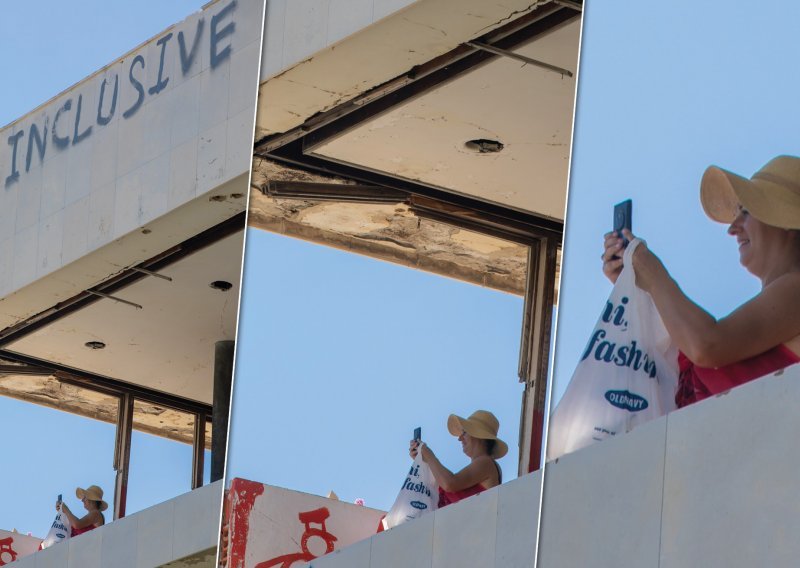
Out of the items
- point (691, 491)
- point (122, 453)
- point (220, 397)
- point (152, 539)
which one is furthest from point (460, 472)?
point (122, 453)

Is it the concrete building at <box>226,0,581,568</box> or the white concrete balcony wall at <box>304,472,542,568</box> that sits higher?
the concrete building at <box>226,0,581,568</box>

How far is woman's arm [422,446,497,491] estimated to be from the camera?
31.4 feet

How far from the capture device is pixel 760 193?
5.54 meters

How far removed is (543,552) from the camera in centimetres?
589

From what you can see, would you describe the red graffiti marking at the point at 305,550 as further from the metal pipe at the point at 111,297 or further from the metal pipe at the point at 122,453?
the metal pipe at the point at 122,453

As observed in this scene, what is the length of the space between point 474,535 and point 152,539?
24.4 feet

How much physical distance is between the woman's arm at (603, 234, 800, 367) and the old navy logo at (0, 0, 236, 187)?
7.72 m

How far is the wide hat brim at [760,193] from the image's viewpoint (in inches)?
217

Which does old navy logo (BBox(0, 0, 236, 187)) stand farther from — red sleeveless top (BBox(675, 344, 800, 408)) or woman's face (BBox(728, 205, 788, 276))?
woman's face (BBox(728, 205, 788, 276))

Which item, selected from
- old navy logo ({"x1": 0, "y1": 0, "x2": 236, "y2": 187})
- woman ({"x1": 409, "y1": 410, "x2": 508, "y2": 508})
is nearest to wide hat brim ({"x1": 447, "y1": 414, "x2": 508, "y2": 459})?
woman ({"x1": 409, "y1": 410, "x2": 508, "y2": 508})

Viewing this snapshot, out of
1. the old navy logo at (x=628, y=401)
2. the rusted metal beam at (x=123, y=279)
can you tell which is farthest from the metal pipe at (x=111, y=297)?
the old navy logo at (x=628, y=401)

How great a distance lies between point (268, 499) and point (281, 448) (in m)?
0.88

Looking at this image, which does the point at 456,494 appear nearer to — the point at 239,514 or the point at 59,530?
the point at 239,514

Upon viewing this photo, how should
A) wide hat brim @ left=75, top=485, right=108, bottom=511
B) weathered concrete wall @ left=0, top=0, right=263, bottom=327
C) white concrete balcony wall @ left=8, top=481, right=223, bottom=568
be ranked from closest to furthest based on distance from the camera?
weathered concrete wall @ left=0, top=0, right=263, bottom=327, white concrete balcony wall @ left=8, top=481, right=223, bottom=568, wide hat brim @ left=75, top=485, right=108, bottom=511
